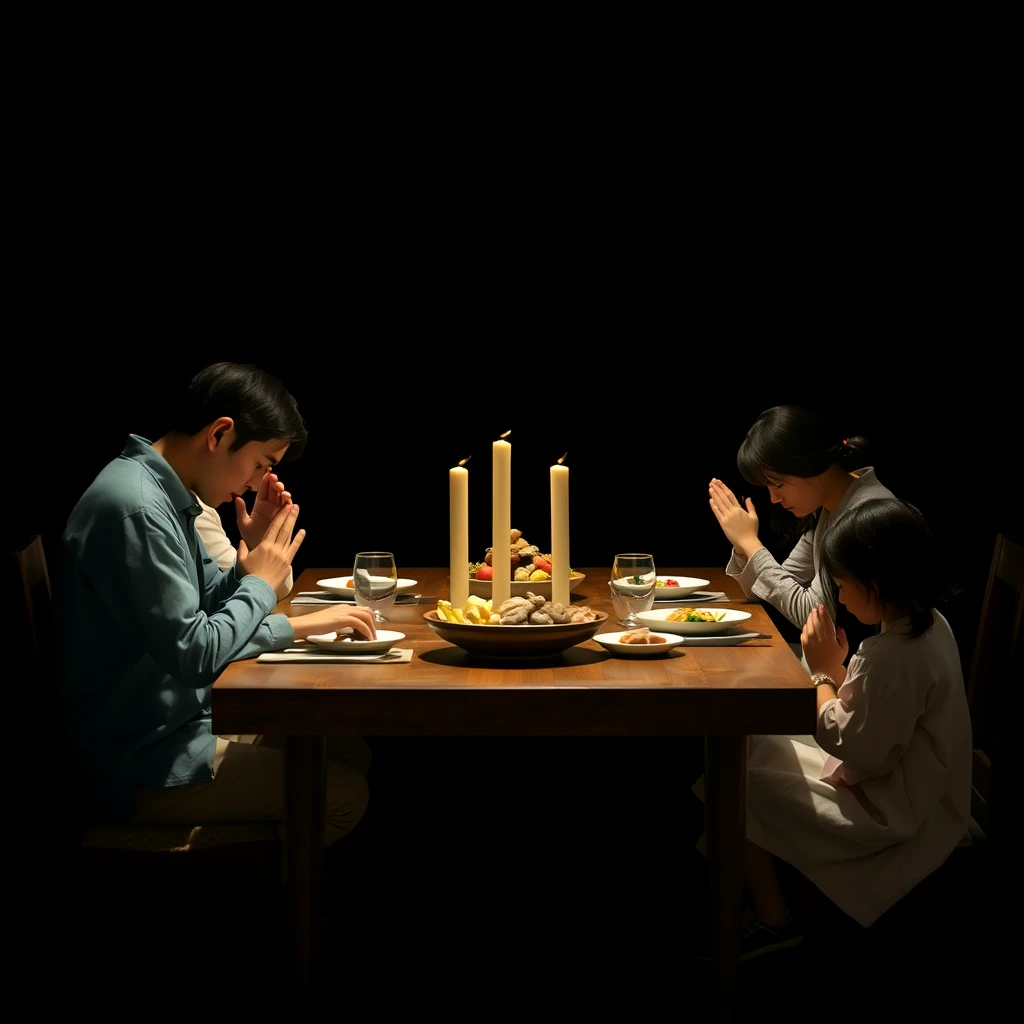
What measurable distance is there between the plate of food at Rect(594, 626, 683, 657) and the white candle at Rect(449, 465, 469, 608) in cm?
34

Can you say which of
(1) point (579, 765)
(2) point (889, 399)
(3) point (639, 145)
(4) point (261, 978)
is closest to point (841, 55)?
(3) point (639, 145)

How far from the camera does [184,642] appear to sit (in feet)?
7.59

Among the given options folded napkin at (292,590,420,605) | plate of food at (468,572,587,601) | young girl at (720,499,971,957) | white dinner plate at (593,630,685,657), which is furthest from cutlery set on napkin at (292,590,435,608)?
young girl at (720,499,971,957)

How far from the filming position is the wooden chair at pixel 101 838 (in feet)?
7.68

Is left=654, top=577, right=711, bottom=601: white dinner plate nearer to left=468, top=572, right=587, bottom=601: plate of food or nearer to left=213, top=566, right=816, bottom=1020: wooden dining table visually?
left=468, top=572, right=587, bottom=601: plate of food

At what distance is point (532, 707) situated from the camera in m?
2.16

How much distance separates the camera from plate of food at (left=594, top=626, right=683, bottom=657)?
2420mm

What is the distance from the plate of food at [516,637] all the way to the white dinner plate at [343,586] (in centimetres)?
81

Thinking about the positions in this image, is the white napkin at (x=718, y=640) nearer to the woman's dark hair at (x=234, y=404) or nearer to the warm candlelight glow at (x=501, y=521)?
the warm candlelight glow at (x=501, y=521)

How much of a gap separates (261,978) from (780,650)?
1268 millimetres

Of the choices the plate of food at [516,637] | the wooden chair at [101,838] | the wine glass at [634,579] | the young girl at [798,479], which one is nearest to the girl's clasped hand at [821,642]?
the wine glass at [634,579]

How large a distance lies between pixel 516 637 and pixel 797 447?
1.18 metres

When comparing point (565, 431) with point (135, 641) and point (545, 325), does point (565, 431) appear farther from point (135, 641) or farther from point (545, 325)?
point (135, 641)

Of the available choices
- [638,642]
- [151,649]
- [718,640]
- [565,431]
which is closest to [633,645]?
[638,642]
